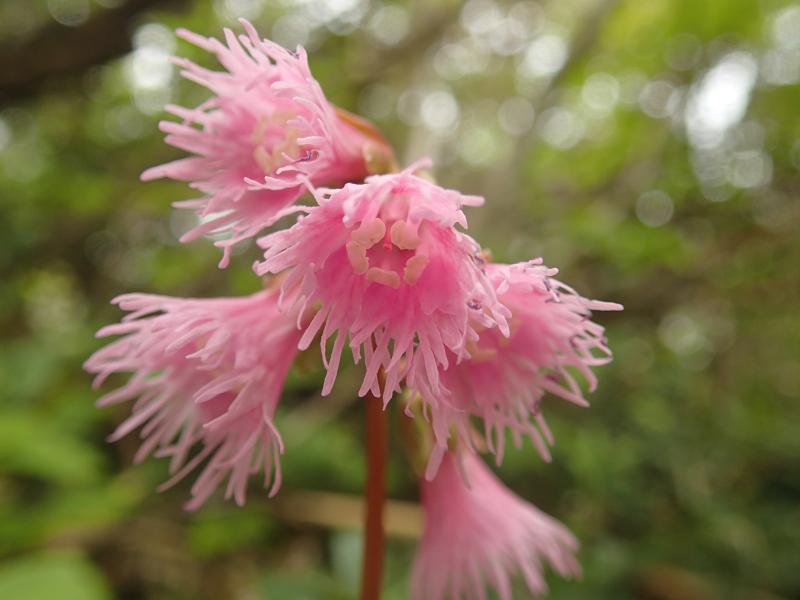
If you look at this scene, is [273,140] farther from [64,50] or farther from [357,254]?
[64,50]

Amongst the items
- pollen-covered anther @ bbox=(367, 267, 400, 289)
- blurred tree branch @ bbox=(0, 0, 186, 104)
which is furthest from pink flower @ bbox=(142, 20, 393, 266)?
blurred tree branch @ bbox=(0, 0, 186, 104)

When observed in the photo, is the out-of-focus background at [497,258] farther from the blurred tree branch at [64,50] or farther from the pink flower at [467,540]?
the pink flower at [467,540]

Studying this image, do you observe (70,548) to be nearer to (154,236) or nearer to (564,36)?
(154,236)

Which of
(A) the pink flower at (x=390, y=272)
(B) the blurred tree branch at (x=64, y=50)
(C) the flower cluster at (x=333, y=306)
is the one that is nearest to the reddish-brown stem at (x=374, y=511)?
(C) the flower cluster at (x=333, y=306)

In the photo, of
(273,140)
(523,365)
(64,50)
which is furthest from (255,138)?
(64,50)

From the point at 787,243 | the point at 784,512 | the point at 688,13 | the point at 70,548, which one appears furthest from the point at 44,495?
the point at 688,13

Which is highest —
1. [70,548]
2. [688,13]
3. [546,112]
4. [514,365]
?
[688,13]
